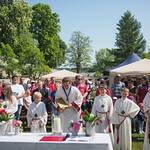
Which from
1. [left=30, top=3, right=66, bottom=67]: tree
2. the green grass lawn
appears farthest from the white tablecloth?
[left=30, top=3, right=66, bottom=67]: tree

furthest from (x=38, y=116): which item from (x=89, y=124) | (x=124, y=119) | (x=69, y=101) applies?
(x=89, y=124)

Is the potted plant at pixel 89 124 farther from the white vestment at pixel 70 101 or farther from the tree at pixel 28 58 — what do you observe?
the tree at pixel 28 58

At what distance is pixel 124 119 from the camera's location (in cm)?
1094

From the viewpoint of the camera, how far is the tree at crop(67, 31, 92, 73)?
326 ft

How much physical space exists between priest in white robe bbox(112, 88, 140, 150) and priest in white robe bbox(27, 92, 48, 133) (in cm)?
184

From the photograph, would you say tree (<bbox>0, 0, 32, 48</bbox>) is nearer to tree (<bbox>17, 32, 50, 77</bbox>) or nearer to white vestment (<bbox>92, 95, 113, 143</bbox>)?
tree (<bbox>17, 32, 50, 77</bbox>)

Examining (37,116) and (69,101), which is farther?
A: (69,101)

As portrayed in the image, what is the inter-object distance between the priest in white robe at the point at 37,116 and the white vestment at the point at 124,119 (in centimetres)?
184

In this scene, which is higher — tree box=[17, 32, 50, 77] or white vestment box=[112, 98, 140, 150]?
tree box=[17, 32, 50, 77]

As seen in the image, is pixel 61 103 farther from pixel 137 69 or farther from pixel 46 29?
pixel 46 29

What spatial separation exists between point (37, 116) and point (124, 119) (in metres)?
2.21

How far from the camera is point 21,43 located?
46844 mm

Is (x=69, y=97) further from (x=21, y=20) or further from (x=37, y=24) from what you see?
(x=37, y=24)

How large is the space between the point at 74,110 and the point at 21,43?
120ft
